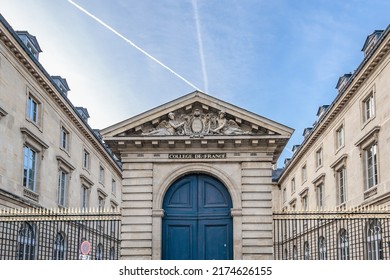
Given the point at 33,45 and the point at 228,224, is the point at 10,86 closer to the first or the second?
the point at 33,45

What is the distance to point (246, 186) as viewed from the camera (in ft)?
61.5

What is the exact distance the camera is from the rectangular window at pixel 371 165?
27797mm

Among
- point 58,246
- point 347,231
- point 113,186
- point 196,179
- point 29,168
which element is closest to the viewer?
point 347,231

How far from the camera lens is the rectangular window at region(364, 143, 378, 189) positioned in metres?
27.8

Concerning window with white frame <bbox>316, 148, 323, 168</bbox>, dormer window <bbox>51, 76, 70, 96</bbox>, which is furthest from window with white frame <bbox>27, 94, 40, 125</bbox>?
window with white frame <bbox>316, 148, 323, 168</bbox>

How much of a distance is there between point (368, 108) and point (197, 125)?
45.1 feet

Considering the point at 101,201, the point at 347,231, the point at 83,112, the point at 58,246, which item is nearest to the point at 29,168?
the point at 58,246

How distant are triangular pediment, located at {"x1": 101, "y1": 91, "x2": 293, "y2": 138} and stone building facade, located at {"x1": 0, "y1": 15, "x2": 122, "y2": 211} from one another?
28.7ft

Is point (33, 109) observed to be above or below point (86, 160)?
above

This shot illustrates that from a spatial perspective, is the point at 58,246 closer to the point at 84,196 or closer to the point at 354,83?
the point at 354,83

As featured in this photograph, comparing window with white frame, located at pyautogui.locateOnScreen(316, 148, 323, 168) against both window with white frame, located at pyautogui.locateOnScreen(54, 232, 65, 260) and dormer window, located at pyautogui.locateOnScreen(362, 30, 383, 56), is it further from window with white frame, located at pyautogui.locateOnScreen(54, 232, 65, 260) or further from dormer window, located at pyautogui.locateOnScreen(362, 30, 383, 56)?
window with white frame, located at pyautogui.locateOnScreen(54, 232, 65, 260)

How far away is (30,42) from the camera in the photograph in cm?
3291

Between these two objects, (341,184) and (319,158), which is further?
(319,158)

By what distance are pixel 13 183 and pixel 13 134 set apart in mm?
2320
